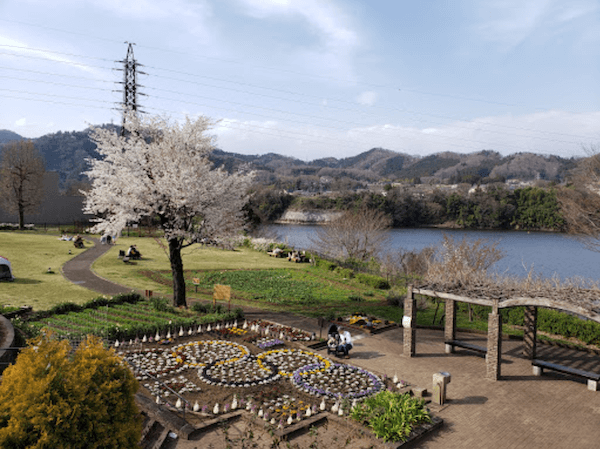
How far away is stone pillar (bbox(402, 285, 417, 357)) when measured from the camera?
619 inches

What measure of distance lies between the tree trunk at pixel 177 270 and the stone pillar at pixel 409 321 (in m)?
11.7

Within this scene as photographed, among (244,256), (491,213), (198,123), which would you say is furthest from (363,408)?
(491,213)

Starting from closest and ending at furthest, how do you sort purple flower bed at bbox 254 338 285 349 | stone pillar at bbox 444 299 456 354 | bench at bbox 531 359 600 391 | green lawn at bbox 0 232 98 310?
bench at bbox 531 359 600 391
purple flower bed at bbox 254 338 285 349
stone pillar at bbox 444 299 456 354
green lawn at bbox 0 232 98 310

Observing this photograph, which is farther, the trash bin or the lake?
the lake

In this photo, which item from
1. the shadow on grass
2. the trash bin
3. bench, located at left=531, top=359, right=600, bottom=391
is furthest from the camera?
the shadow on grass

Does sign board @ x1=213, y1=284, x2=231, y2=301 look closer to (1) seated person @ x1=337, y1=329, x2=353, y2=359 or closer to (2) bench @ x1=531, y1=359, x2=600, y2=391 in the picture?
(1) seated person @ x1=337, y1=329, x2=353, y2=359

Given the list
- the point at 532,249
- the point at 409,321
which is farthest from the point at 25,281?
the point at 532,249

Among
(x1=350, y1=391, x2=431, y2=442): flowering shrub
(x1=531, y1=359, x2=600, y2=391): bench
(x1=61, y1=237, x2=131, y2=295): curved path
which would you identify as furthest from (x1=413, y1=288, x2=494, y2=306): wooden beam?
(x1=61, y1=237, x2=131, y2=295): curved path

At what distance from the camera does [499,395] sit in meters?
12.8

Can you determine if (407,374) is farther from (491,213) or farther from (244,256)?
(491,213)

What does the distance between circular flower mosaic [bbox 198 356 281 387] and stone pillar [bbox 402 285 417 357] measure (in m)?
5.22

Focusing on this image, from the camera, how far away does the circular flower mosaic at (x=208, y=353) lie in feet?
48.3

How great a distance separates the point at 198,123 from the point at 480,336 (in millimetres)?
17252

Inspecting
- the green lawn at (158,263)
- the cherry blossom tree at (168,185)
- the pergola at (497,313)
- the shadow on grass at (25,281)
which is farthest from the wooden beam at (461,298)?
the shadow on grass at (25,281)
